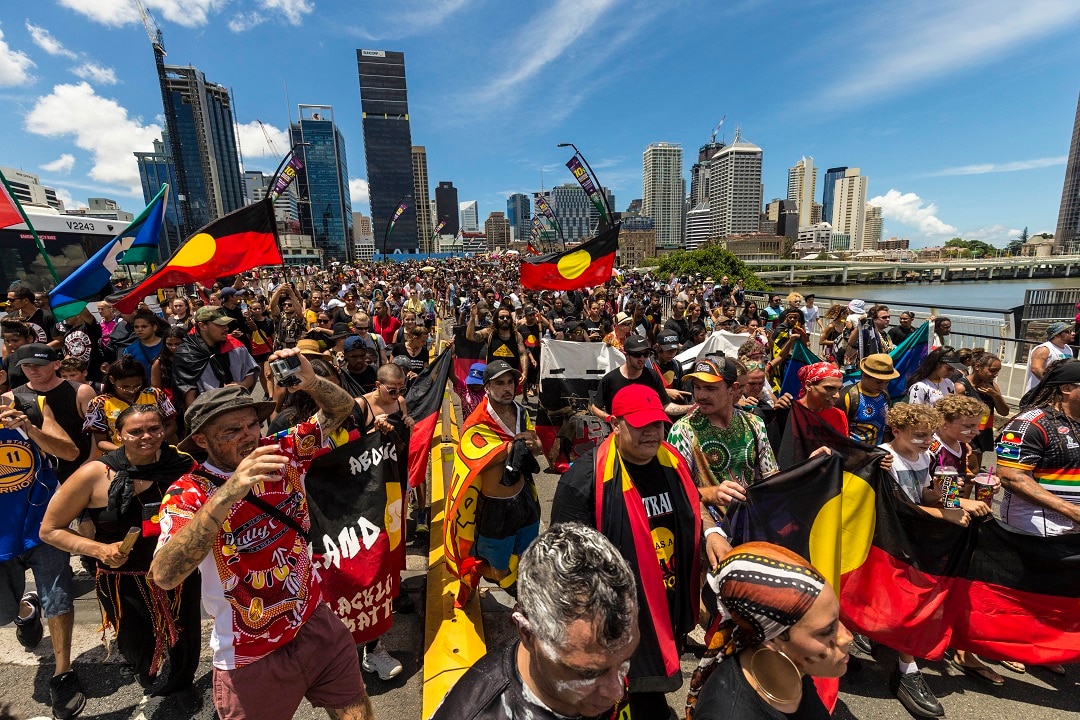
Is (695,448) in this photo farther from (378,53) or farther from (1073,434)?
(378,53)

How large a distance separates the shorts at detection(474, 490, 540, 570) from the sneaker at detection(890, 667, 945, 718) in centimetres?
244

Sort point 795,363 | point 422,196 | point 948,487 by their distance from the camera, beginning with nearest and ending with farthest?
point 948,487
point 795,363
point 422,196

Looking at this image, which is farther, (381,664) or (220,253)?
(220,253)

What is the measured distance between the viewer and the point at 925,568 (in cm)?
302

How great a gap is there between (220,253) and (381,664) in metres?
5.23

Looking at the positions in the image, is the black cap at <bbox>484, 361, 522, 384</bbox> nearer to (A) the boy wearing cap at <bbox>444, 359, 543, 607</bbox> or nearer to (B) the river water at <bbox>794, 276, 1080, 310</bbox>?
(A) the boy wearing cap at <bbox>444, 359, 543, 607</bbox>

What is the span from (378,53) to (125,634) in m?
164

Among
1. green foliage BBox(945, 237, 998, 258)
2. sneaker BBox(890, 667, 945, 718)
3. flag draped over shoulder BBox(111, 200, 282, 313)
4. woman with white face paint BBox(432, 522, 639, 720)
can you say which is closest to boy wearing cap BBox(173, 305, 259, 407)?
flag draped over shoulder BBox(111, 200, 282, 313)

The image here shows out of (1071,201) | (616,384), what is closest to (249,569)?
(616,384)

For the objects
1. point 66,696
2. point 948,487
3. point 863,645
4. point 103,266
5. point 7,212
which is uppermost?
point 7,212

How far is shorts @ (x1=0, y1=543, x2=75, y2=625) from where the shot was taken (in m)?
2.98

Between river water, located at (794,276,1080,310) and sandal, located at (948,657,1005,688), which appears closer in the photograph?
sandal, located at (948,657,1005,688)

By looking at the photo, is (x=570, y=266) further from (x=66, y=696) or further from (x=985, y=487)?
(x=66, y=696)

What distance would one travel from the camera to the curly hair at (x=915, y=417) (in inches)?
115
